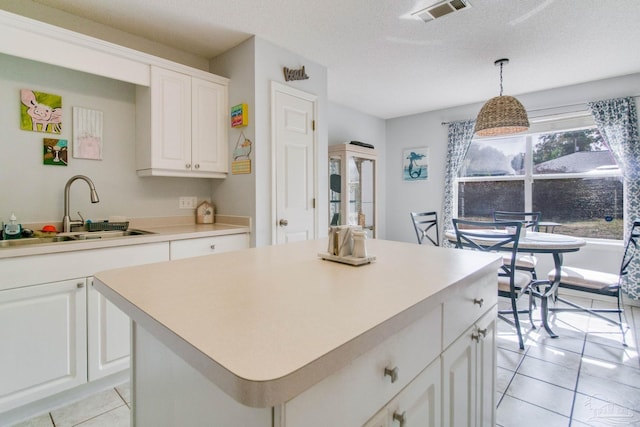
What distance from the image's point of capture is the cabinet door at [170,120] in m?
2.37

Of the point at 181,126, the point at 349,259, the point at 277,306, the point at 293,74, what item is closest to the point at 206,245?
the point at 181,126

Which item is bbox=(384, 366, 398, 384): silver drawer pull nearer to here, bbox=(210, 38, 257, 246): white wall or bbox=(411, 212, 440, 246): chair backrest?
bbox=(210, 38, 257, 246): white wall

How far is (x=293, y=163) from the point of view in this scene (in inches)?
113

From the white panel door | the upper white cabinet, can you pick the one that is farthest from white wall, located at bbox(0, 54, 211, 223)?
the white panel door

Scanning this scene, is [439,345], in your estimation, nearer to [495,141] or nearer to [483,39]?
[483,39]

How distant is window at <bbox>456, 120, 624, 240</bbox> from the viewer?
3580 mm

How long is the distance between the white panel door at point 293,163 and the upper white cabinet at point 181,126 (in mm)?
488

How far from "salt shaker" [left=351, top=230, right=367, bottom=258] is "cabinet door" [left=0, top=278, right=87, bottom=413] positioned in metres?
1.60

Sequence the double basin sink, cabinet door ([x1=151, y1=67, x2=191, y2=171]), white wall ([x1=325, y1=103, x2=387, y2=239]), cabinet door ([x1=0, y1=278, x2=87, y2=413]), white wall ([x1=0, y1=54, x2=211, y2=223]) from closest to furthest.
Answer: cabinet door ([x1=0, y1=278, x2=87, y2=413]), the double basin sink, white wall ([x1=0, y1=54, x2=211, y2=223]), cabinet door ([x1=151, y1=67, x2=191, y2=171]), white wall ([x1=325, y1=103, x2=387, y2=239])

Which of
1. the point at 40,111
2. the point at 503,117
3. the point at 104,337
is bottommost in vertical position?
the point at 104,337

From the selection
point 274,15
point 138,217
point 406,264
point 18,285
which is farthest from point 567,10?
point 18,285

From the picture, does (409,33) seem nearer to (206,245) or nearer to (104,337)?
(206,245)

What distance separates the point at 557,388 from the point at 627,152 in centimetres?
281

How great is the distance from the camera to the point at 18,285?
5.22 feet
